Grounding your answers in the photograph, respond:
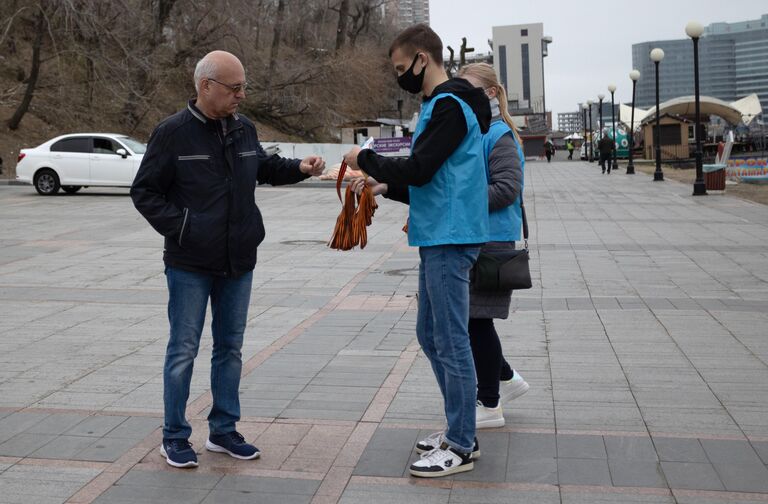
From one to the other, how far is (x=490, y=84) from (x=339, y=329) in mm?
3377

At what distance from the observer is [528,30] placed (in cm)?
17025

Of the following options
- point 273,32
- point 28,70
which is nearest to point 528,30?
point 273,32

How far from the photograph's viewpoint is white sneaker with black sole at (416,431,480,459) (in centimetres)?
445

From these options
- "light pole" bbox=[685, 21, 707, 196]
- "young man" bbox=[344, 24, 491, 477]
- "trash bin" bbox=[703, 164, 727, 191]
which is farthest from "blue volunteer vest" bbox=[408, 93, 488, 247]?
"trash bin" bbox=[703, 164, 727, 191]

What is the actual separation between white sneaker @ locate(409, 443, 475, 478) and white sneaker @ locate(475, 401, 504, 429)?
1.84 ft

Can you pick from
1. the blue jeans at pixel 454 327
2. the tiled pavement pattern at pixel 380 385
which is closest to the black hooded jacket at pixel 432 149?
the blue jeans at pixel 454 327

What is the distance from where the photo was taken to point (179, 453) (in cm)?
445

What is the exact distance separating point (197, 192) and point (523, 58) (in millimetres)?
170796

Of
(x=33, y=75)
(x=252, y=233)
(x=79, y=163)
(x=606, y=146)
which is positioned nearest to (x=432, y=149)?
(x=252, y=233)

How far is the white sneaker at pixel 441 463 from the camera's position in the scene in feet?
14.0

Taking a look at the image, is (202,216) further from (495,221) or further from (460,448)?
(460,448)

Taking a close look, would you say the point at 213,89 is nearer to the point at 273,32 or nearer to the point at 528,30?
the point at 273,32

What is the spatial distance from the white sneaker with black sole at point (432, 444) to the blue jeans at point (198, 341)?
2.85ft

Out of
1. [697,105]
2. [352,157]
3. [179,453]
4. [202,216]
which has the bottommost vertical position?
[179,453]
